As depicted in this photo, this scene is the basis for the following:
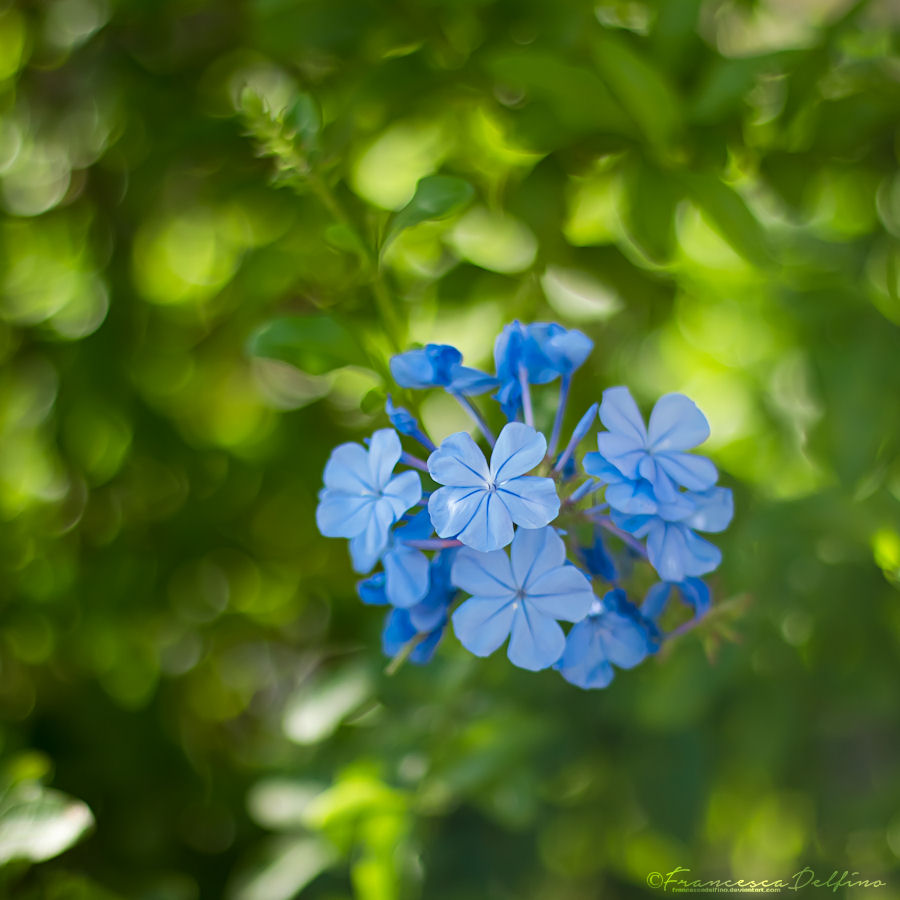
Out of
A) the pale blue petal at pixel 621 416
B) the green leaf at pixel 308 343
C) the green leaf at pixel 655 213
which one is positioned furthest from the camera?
the green leaf at pixel 655 213

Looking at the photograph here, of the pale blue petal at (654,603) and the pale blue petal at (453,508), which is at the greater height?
the pale blue petal at (453,508)

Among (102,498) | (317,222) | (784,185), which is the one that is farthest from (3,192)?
(784,185)

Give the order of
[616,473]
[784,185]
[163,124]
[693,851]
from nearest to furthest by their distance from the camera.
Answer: [616,473], [784,185], [163,124], [693,851]

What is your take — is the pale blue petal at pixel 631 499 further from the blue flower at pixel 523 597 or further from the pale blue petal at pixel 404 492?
the pale blue petal at pixel 404 492

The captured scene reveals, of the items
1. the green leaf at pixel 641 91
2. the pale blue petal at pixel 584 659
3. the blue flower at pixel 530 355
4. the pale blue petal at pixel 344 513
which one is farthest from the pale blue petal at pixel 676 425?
the green leaf at pixel 641 91

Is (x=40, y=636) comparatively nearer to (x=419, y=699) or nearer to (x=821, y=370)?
(x=419, y=699)

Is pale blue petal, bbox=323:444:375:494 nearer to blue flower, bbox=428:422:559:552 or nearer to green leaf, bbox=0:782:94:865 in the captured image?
blue flower, bbox=428:422:559:552

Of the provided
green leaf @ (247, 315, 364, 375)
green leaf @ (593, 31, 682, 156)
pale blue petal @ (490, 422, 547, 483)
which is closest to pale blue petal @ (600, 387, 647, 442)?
pale blue petal @ (490, 422, 547, 483)
